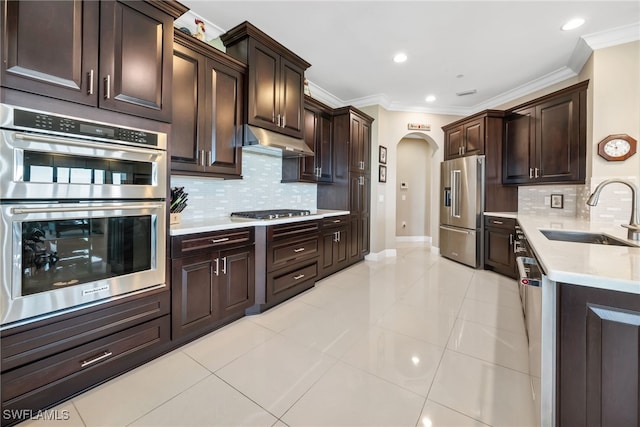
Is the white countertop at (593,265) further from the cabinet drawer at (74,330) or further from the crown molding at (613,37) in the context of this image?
the crown molding at (613,37)

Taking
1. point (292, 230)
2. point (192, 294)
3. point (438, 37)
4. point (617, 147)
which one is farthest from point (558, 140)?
point (192, 294)

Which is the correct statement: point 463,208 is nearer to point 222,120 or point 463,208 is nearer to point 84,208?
point 222,120

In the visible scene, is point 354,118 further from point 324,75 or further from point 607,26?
point 607,26

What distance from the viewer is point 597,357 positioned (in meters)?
0.91

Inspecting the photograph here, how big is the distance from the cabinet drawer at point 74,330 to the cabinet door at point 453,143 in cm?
474

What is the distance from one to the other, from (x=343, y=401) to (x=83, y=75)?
2307mm

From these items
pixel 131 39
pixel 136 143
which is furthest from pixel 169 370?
pixel 131 39

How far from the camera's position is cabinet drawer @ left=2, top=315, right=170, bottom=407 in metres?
1.24

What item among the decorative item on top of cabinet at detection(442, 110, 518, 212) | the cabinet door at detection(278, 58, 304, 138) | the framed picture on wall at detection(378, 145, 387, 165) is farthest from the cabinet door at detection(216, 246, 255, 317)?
the decorative item on top of cabinet at detection(442, 110, 518, 212)

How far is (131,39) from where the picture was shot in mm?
1622

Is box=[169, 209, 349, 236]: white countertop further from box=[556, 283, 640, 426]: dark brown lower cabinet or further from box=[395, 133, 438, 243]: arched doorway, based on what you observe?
box=[395, 133, 438, 243]: arched doorway

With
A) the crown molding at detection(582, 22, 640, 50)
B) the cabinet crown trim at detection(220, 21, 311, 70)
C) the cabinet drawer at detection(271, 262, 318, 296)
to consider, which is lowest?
the cabinet drawer at detection(271, 262, 318, 296)

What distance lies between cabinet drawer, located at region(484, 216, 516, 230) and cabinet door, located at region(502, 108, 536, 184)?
2.15ft

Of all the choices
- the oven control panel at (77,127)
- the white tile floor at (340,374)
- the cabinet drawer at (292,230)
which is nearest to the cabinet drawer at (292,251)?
the cabinet drawer at (292,230)
